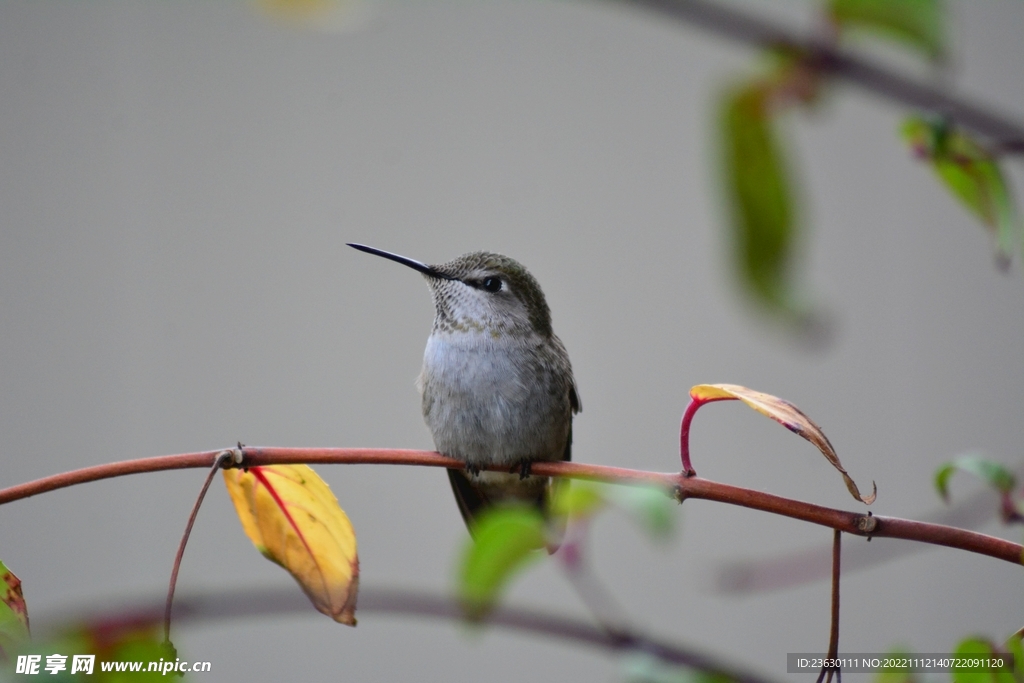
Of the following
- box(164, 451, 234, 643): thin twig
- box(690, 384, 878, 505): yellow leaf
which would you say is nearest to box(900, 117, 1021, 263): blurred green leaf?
box(690, 384, 878, 505): yellow leaf

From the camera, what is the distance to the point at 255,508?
3.21ft

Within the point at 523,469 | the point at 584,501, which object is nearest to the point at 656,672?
the point at 584,501

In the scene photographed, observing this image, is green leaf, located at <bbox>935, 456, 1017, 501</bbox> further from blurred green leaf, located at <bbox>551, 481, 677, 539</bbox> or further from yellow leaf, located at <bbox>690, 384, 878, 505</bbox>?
blurred green leaf, located at <bbox>551, 481, 677, 539</bbox>

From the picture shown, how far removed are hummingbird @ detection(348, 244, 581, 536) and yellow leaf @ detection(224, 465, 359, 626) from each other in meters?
0.62

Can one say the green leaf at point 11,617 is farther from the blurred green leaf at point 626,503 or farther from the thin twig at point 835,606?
the thin twig at point 835,606

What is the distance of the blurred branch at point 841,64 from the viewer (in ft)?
0.92

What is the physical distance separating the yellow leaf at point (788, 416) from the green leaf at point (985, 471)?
9 cm

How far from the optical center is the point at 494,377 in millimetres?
1747

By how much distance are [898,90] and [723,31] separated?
6cm

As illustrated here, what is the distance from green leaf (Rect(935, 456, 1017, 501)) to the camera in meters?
0.79

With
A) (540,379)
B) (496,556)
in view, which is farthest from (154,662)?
(540,379)

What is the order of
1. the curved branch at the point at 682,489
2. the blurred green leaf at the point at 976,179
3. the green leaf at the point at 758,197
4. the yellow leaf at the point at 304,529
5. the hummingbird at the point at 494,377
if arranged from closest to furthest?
1. the green leaf at the point at 758,197
2. the blurred green leaf at the point at 976,179
3. the curved branch at the point at 682,489
4. the yellow leaf at the point at 304,529
5. the hummingbird at the point at 494,377

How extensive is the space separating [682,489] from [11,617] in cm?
59

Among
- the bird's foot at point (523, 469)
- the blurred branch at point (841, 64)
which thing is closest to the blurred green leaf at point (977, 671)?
the blurred branch at point (841, 64)
